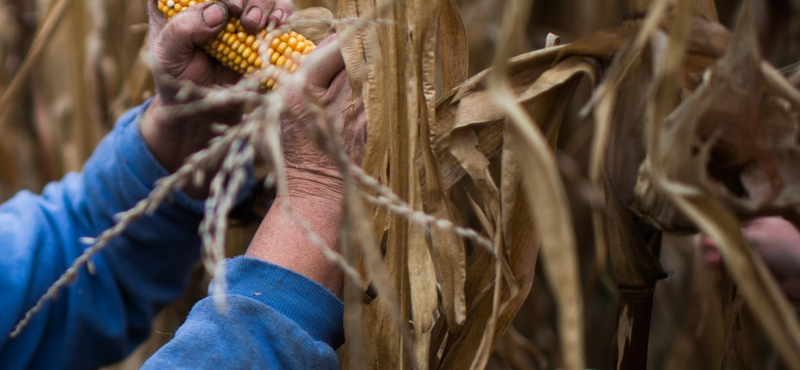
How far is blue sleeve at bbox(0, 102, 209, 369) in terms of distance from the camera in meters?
0.73

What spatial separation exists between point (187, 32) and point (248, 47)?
65mm

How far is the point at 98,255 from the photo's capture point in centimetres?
81

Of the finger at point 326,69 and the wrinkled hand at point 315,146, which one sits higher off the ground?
the finger at point 326,69

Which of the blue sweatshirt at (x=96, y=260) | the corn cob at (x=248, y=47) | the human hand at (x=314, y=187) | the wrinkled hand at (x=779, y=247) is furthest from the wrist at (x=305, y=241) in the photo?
the wrinkled hand at (x=779, y=247)

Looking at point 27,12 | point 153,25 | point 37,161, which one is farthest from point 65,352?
point 27,12

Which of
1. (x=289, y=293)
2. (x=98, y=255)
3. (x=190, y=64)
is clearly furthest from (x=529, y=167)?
(x=98, y=255)

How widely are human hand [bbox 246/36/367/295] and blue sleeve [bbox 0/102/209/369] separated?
11.3 inches

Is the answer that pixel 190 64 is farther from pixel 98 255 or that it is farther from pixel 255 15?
pixel 98 255

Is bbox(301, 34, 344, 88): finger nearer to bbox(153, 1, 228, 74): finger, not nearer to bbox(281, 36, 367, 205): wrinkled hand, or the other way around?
bbox(281, 36, 367, 205): wrinkled hand

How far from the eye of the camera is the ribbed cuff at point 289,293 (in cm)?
49

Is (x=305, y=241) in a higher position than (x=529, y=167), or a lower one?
lower

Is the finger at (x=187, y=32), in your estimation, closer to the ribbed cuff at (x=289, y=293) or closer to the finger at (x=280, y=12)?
the finger at (x=280, y=12)

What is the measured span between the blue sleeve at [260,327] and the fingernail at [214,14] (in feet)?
0.69

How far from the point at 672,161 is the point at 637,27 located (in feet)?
0.36
